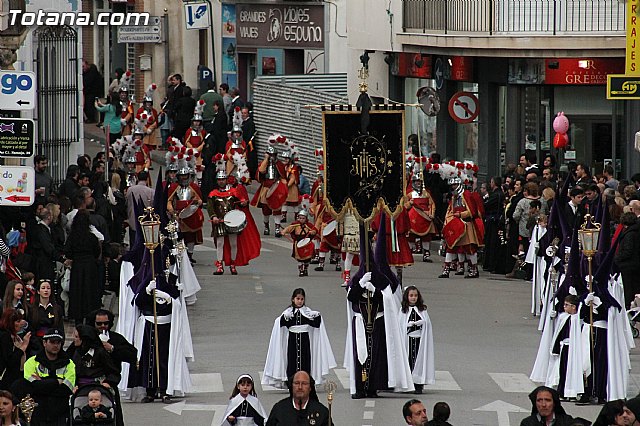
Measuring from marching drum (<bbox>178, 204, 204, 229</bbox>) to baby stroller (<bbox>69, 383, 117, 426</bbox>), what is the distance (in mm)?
13561

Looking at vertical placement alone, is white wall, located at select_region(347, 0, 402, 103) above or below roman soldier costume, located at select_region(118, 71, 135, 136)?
above

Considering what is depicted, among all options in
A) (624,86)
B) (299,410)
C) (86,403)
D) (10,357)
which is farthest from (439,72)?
(299,410)

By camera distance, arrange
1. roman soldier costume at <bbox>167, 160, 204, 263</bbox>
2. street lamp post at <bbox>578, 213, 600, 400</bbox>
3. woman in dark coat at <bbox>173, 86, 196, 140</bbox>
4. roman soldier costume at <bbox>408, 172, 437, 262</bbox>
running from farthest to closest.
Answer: woman in dark coat at <bbox>173, 86, 196, 140</bbox>, roman soldier costume at <bbox>408, 172, 437, 262</bbox>, roman soldier costume at <bbox>167, 160, 204, 263</bbox>, street lamp post at <bbox>578, 213, 600, 400</bbox>

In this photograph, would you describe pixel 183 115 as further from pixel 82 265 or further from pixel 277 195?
pixel 82 265

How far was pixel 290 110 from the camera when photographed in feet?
144

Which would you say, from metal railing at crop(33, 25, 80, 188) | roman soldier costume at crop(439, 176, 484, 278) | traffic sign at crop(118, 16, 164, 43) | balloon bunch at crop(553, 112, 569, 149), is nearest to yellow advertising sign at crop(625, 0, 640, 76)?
balloon bunch at crop(553, 112, 569, 149)

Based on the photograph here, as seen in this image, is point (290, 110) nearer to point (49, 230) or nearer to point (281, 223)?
point (281, 223)

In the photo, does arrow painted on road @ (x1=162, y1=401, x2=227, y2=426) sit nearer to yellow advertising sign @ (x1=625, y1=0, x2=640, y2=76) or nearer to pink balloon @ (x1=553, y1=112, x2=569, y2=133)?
yellow advertising sign @ (x1=625, y1=0, x2=640, y2=76)

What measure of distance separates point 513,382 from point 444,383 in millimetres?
849

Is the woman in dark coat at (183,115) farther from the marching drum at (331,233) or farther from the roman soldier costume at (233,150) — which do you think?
the marching drum at (331,233)

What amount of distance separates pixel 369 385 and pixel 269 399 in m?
1.16

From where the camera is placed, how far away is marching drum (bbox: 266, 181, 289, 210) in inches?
1380

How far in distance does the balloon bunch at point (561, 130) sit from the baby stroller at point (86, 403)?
19.9 m

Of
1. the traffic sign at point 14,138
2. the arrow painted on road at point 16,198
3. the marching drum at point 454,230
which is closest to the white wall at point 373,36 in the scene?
the marching drum at point 454,230
